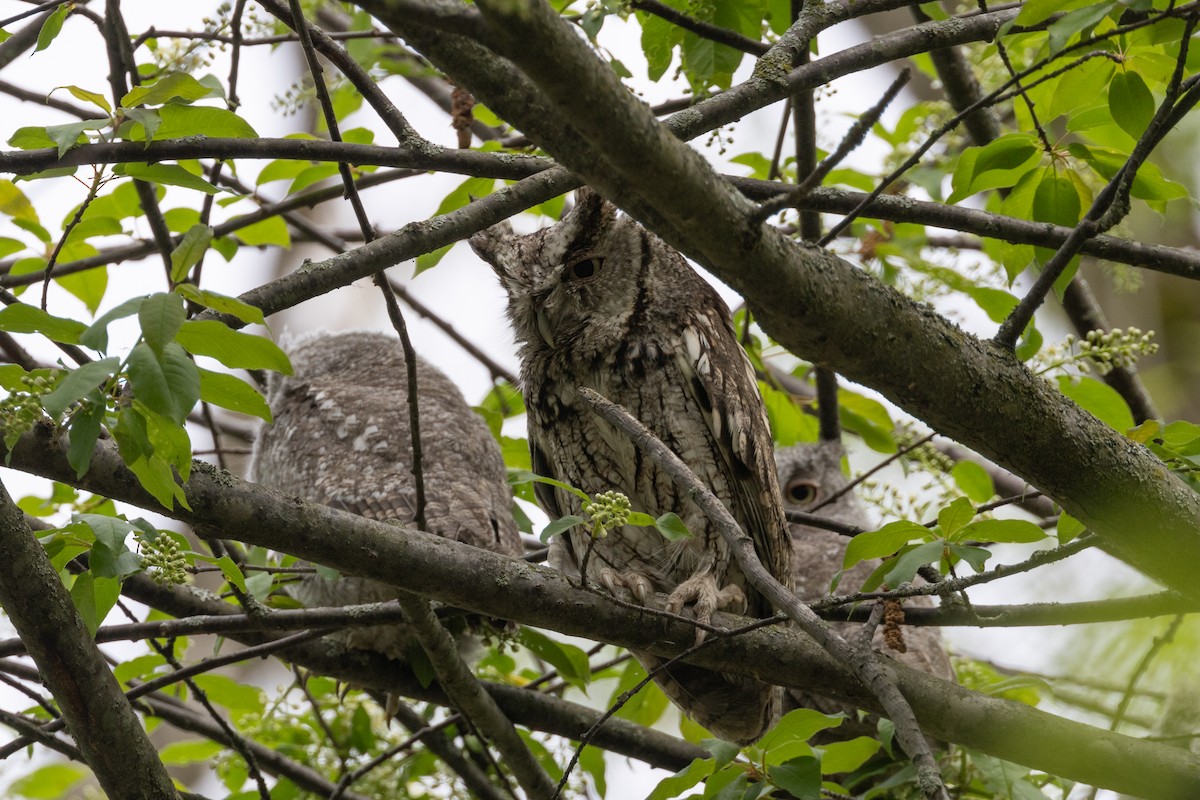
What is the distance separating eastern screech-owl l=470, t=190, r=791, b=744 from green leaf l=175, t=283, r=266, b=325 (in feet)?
5.21

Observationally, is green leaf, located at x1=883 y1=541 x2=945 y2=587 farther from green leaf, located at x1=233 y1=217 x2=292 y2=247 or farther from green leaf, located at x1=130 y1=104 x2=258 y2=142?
green leaf, located at x1=233 y1=217 x2=292 y2=247

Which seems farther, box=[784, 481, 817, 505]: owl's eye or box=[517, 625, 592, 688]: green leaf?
box=[784, 481, 817, 505]: owl's eye

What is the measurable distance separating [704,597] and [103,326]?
1.81 metres

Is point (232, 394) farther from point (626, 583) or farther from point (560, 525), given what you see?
point (626, 583)

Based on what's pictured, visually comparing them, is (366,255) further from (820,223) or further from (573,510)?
(820,223)

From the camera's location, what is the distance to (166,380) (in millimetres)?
1421

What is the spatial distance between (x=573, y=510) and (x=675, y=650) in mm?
869

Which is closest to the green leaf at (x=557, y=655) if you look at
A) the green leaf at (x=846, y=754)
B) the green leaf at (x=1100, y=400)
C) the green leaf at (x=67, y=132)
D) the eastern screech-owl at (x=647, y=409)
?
the eastern screech-owl at (x=647, y=409)

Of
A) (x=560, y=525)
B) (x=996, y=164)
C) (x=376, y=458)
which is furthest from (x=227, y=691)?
(x=996, y=164)

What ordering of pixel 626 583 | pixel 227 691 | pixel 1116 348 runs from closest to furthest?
pixel 1116 348 → pixel 626 583 → pixel 227 691

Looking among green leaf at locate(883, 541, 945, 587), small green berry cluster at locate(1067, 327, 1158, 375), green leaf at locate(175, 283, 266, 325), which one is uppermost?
small green berry cluster at locate(1067, 327, 1158, 375)

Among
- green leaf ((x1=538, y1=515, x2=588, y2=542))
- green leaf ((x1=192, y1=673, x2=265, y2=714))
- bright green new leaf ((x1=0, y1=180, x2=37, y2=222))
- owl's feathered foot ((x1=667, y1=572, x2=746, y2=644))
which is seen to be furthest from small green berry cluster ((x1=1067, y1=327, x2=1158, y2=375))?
bright green new leaf ((x1=0, y1=180, x2=37, y2=222))

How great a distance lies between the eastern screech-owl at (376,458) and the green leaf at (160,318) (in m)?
1.58

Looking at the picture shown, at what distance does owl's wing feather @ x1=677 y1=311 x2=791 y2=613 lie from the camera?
3049mm
